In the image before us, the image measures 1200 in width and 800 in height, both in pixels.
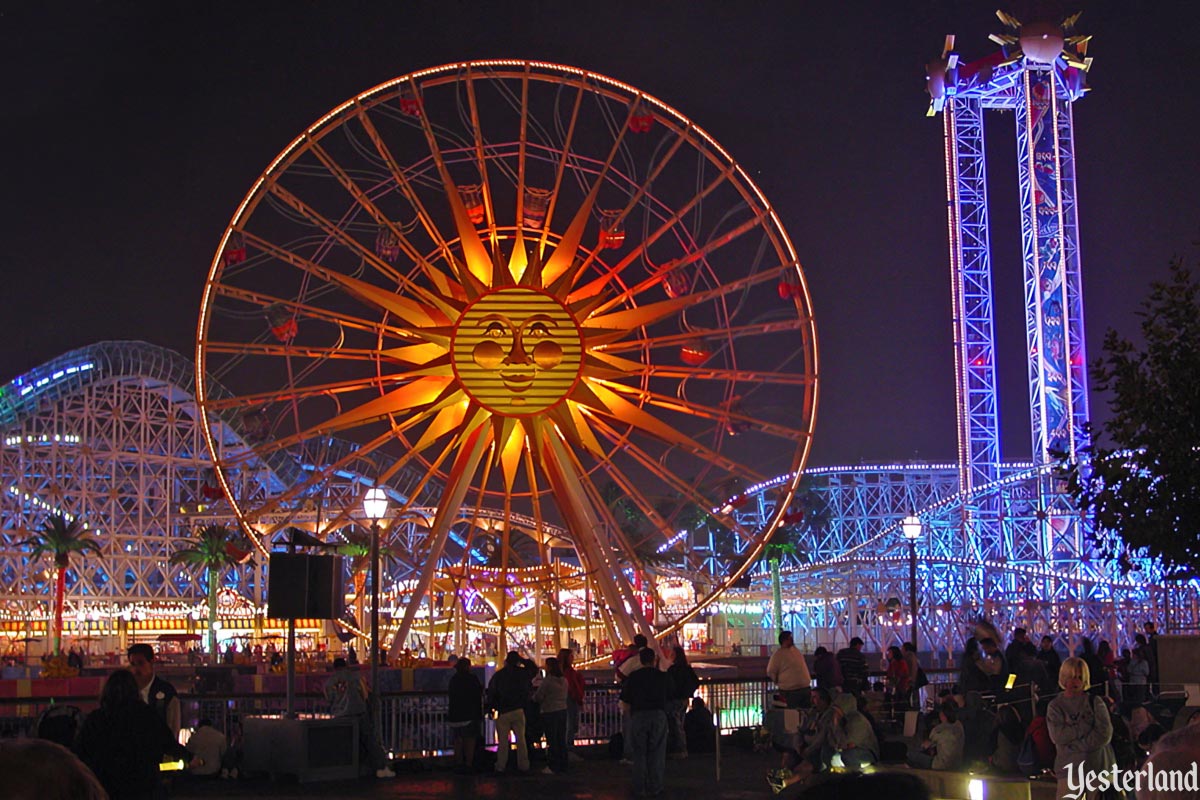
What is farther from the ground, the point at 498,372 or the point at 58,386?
the point at 58,386

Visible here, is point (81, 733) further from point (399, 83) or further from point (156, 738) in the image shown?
point (399, 83)

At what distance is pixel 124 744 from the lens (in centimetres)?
778

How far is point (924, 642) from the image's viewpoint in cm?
5772

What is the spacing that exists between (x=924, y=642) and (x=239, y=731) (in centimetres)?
4457

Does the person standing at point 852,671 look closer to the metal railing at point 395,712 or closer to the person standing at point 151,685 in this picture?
the metal railing at point 395,712

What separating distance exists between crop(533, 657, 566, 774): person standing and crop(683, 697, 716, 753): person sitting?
2300 millimetres

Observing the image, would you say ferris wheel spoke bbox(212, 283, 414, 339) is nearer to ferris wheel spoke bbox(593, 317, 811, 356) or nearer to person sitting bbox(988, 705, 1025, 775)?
ferris wheel spoke bbox(593, 317, 811, 356)

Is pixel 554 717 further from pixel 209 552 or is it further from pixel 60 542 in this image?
pixel 209 552

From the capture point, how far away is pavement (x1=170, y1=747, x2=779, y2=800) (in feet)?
47.6

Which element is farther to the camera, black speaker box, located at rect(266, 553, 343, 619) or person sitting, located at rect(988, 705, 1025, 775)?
black speaker box, located at rect(266, 553, 343, 619)

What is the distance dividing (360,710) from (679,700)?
404 cm

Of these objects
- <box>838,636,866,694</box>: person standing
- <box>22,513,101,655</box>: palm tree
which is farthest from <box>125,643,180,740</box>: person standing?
<box>22,513,101,655</box>: palm tree

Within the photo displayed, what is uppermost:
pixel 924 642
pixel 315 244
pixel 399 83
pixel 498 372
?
pixel 399 83

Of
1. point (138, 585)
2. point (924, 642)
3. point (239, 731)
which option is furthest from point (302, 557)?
point (138, 585)
